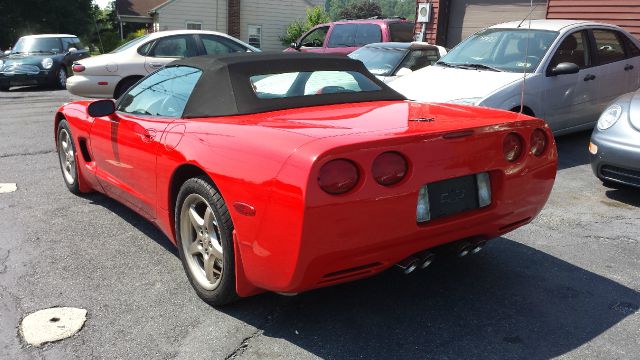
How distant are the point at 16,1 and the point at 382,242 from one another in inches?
1463

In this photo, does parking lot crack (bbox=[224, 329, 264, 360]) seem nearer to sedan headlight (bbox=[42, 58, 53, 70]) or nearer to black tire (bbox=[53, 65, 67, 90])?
sedan headlight (bbox=[42, 58, 53, 70])

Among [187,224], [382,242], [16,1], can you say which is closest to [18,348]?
[187,224]

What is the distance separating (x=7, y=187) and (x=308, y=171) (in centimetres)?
435

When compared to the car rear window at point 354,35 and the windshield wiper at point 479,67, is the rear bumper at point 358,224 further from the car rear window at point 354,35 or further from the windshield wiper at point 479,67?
the car rear window at point 354,35

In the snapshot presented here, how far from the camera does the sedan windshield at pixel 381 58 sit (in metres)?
8.49

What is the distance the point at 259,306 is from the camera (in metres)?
3.12

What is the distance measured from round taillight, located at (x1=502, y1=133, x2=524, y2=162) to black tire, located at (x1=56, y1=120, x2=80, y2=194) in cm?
354

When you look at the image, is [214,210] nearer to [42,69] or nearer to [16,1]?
[42,69]

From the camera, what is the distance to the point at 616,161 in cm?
489

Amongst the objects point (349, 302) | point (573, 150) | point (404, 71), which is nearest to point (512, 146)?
point (349, 302)

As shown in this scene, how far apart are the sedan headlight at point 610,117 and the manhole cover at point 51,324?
4514 mm

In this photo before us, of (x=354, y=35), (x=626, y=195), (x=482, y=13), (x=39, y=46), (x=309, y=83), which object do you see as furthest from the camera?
(x=39, y=46)

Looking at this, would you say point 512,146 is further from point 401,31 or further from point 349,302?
point 401,31

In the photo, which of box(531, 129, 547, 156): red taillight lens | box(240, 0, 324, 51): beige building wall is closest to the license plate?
box(531, 129, 547, 156): red taillight lens
